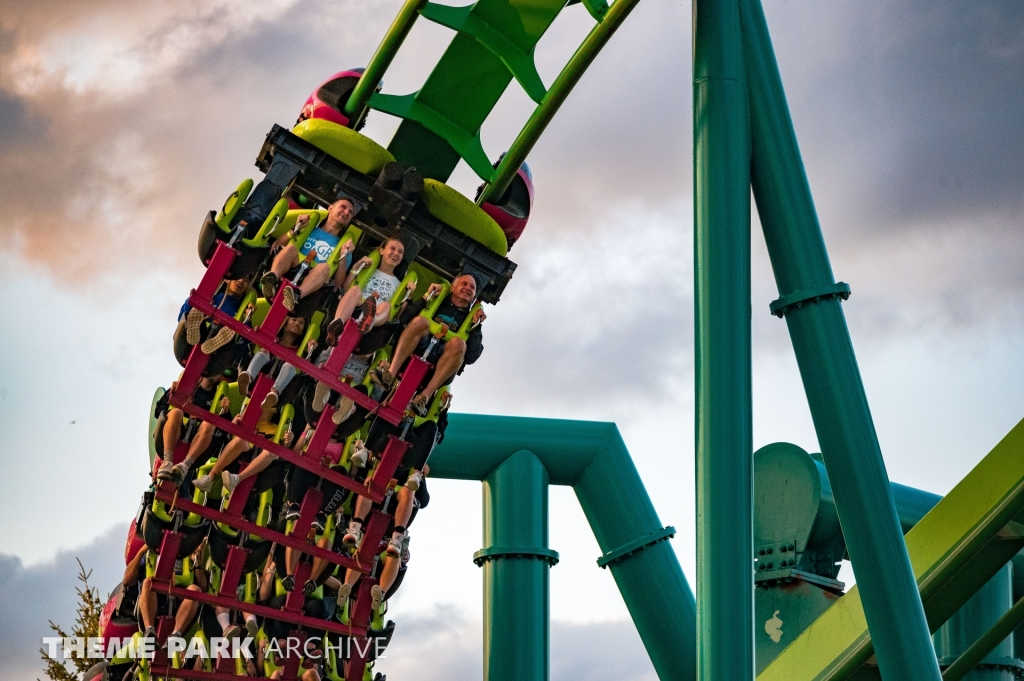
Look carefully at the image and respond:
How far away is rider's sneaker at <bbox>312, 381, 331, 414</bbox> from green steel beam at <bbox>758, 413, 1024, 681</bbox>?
3.14 metres

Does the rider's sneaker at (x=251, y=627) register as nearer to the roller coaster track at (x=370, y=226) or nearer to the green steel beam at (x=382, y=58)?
the roller coaster track at (x=370, y=226)

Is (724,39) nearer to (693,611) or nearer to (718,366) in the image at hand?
(718,366)

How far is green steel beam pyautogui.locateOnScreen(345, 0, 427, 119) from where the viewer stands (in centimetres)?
692

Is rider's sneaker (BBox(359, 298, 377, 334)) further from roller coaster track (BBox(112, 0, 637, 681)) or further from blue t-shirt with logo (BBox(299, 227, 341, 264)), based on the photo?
blue t-shirt with logo (BBox(299, 227, 341, 264))

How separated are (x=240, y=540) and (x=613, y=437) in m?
2.87

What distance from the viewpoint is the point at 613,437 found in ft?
29.6

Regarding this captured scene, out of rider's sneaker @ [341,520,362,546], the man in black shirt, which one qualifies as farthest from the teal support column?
the man in black shirt

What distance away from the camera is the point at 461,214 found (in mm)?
7375

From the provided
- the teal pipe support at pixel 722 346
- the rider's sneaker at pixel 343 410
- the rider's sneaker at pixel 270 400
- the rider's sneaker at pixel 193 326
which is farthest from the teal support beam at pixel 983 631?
the rider's sneaker at pixel 193 326

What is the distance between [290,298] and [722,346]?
2.27 m

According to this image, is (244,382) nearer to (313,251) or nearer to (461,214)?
(313,251)

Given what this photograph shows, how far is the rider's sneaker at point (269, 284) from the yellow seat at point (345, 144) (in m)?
0.74

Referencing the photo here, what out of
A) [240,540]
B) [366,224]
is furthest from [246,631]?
[366,224]

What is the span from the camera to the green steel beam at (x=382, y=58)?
692cm
